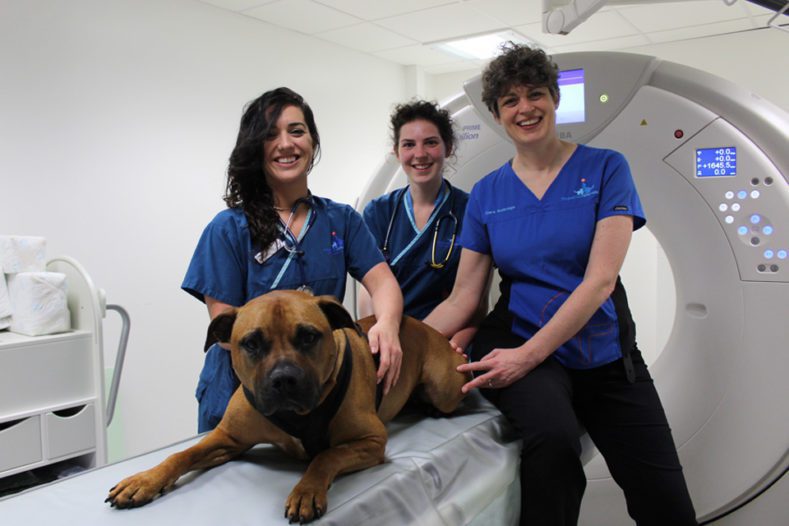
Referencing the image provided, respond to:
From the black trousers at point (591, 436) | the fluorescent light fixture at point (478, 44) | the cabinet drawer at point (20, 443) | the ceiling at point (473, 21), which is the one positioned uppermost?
the fluorescent light fixture at point (478, 44)

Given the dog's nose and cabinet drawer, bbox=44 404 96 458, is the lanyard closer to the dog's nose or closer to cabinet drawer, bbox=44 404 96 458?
the dog's nose

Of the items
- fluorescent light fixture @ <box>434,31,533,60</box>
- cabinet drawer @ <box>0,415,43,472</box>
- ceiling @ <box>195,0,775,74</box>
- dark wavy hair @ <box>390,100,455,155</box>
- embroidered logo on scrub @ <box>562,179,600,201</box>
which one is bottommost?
cabinet drawer @ <box>0,415,43,472</box>

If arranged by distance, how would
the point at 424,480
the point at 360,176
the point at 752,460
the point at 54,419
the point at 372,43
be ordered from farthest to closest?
the point at 360,176, the point at 372,43, the point at 54,419, the point at 752,460, the point at 424,480

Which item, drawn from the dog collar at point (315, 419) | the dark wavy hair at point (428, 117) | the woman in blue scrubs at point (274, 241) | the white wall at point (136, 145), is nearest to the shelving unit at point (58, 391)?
the white wall at point (136, 145)

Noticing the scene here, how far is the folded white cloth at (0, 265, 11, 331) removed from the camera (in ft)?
7.80

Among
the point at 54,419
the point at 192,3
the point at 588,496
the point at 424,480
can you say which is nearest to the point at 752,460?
the point at 588,496

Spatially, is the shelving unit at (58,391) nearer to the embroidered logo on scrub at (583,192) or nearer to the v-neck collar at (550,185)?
the v-neck collar at (550,185)

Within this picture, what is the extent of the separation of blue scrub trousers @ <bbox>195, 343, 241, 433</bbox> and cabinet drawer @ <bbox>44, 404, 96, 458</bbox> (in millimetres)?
1099

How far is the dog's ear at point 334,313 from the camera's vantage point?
118 cm

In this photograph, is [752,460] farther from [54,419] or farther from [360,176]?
[360,176]

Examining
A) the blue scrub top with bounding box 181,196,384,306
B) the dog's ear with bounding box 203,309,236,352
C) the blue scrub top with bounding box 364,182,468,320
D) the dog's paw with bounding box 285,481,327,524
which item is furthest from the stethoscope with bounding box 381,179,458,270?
the dog's paw with bounding box 285,481,327,524

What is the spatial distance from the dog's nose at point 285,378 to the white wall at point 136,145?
2485 millimetres

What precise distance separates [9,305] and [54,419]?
1.55ft

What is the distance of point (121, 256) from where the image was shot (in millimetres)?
3369
